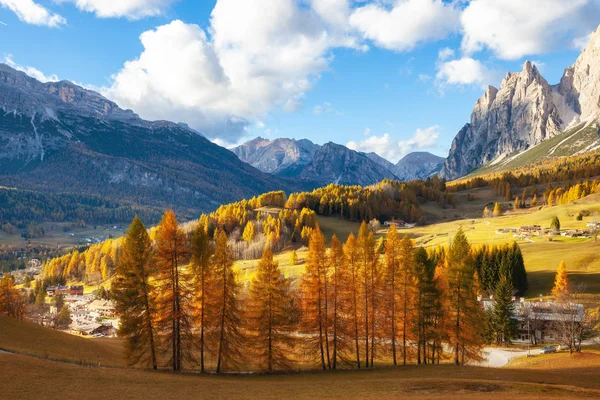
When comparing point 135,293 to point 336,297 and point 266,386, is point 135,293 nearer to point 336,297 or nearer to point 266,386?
point 266,386

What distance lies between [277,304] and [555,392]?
2356 cm

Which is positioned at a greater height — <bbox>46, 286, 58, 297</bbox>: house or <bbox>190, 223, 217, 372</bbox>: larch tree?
<bbox>190, 223, 217, 372</bbox>: larch tree

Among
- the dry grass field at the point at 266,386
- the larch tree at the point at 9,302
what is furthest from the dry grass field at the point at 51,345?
the larch tree at the point at 9,302

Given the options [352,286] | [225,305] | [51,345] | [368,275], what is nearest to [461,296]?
[368,275]

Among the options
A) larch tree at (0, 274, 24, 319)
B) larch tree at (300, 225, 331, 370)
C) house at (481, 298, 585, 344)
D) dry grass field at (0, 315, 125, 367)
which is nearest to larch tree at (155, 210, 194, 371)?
dry grass field at (0, 315, 125, 367)

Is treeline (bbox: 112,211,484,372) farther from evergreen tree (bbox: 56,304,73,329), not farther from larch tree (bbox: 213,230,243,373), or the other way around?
evergreen tree (bbox: 56,304,73,329)

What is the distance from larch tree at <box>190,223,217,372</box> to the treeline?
0.10m

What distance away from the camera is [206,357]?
52.2m

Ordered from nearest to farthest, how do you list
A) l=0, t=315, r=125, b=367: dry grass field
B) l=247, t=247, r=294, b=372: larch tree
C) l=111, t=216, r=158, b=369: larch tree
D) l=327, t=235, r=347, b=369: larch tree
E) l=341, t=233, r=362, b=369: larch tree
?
l=111, t=216, r=158, b=369: larch tree < l=0, t=315, r=125, b=367: dry grass field < l=247, t=247, r=294, b=372: larch tree < l=327, t=235, r=347, b=369: larch tree < l=341, t=233, r=362, b=369: larch tree

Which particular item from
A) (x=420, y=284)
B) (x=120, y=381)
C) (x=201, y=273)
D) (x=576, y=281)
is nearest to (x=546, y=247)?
(x=576, y=281)

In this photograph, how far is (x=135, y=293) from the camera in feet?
120

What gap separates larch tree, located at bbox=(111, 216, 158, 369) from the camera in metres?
36.4

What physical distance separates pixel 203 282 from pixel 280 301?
7.87 meters

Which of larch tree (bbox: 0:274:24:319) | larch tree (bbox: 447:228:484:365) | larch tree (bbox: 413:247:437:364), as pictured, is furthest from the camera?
larch tree (bbox: 0:274:24:319)
